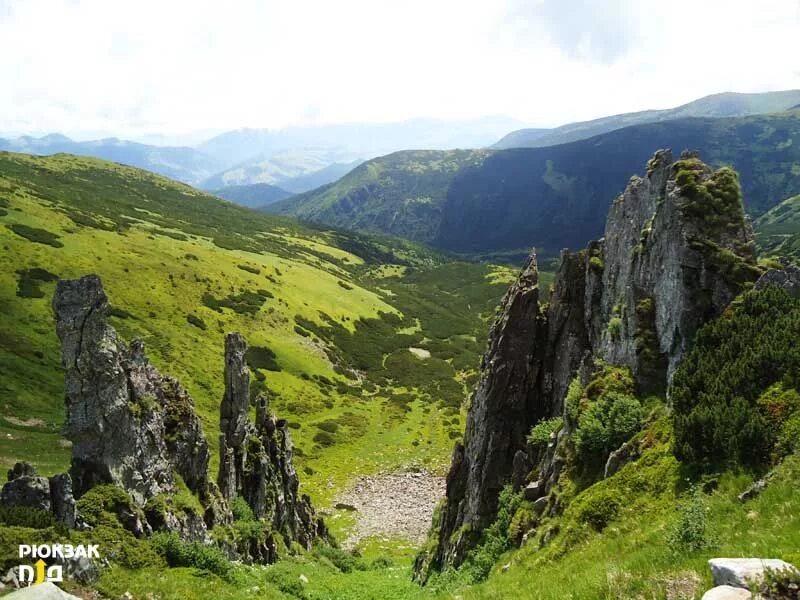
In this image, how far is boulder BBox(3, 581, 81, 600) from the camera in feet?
37.0

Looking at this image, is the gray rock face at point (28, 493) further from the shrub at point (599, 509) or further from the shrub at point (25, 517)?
the shrub at point (599, 509)

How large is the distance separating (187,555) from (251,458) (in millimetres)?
18807

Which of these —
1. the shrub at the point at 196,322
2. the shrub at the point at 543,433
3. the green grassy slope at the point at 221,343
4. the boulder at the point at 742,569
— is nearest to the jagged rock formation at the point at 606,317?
the shrub at the point at 543,433

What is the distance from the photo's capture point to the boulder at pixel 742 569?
7352 millimetres

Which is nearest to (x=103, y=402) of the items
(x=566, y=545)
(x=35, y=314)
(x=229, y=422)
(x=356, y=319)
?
(x=229, y=422)

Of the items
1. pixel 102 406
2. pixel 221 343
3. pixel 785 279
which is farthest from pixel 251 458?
pixel 221 343

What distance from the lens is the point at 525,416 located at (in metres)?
31.7

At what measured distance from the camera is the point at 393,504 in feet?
229

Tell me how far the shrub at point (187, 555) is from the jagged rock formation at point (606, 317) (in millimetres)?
12549

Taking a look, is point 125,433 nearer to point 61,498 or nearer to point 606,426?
point 61,498

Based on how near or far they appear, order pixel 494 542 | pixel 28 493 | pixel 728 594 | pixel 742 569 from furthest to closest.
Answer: pixel 494 542 → pixel 28 493 → pixel 742 569 → pixel 728 594

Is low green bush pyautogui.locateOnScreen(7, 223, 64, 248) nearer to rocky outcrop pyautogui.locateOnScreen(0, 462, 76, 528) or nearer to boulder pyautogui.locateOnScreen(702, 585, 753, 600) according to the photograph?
rocky outcrop pyautogui.locateOnScreen(0, 462, 76, 528)

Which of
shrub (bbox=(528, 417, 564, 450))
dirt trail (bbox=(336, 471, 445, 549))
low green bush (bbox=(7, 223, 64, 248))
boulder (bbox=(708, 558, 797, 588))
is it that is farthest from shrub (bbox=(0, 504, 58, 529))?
low green bush (bbox=(7, 223, 64, 248))

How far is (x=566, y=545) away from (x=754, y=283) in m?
12.3
